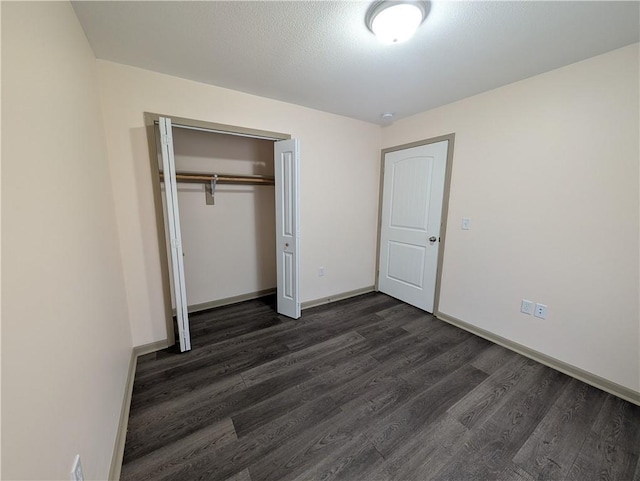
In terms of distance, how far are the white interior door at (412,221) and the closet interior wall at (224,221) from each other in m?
1.63

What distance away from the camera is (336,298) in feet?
11.1

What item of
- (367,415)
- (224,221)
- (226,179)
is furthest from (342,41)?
(367,415)

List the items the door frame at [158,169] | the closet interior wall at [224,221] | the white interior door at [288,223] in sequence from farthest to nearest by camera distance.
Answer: the closet interior wall at [224,221], the white interior door at [288,223], the door frame at [158,169]

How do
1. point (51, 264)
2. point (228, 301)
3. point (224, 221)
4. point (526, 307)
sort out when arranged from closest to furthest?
point (51, 264), point (526, 307), point (224, 221), point (228, 301)

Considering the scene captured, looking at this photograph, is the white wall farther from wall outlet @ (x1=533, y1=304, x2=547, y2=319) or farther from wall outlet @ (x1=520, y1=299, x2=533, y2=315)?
wall outlet @ (x1=533, y1=304, x2=547, y2=319)

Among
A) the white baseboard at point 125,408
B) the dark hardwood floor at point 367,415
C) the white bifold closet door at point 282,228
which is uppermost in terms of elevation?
the white bifold closet door at point 282,228

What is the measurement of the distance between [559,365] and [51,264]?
3.31m

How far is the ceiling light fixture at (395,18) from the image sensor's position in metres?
1.29

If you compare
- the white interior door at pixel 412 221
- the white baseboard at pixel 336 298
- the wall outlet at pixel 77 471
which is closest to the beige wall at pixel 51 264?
the wall outlet at pixel 77 471

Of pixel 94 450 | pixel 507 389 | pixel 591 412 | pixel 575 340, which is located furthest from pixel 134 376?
pixel 575 340

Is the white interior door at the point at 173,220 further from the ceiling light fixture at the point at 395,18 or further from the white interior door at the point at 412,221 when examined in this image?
the white interior door at the point at 412,221

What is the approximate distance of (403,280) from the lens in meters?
3.32

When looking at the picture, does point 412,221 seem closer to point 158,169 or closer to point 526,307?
point 526,307

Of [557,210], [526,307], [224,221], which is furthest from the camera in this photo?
[224,221]
